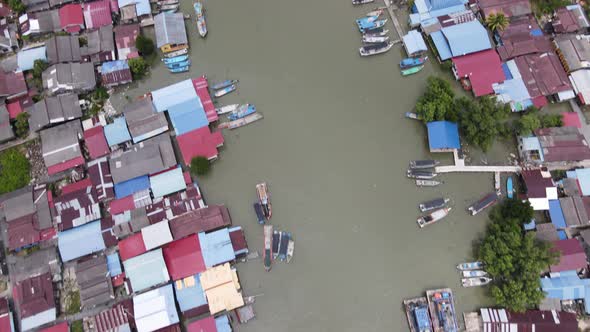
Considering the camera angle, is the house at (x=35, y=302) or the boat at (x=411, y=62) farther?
the boat at (x=411, y=62)

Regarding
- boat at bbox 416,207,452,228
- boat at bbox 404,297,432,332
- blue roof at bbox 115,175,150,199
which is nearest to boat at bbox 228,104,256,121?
blue roof at bbox 115,175,150,199

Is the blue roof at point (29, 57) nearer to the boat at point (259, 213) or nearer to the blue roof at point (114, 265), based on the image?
the blue roof at point (114, 265)

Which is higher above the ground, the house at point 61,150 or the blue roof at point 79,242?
the house at point 61,150

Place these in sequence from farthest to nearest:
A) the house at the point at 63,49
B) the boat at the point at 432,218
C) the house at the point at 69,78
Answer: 1. the house at the point at 63,49
2. the house at the point at 69,78
3. the boat at the point at 432,218

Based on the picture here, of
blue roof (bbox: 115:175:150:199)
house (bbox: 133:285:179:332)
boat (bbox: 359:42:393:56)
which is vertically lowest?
house (bbox: 133:285:179:332)

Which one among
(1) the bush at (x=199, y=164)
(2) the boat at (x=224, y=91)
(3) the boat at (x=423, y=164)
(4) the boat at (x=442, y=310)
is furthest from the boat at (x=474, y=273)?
(2) the boat at (x=224, y=91)

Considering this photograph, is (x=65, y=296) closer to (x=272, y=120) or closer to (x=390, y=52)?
(x=272, y=120)

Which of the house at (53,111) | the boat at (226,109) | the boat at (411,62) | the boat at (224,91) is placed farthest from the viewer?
the boat at (411,62)

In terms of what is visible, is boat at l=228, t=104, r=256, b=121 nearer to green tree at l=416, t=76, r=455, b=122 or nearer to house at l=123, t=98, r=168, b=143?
house at l=123, t=98, r=168, b=143
